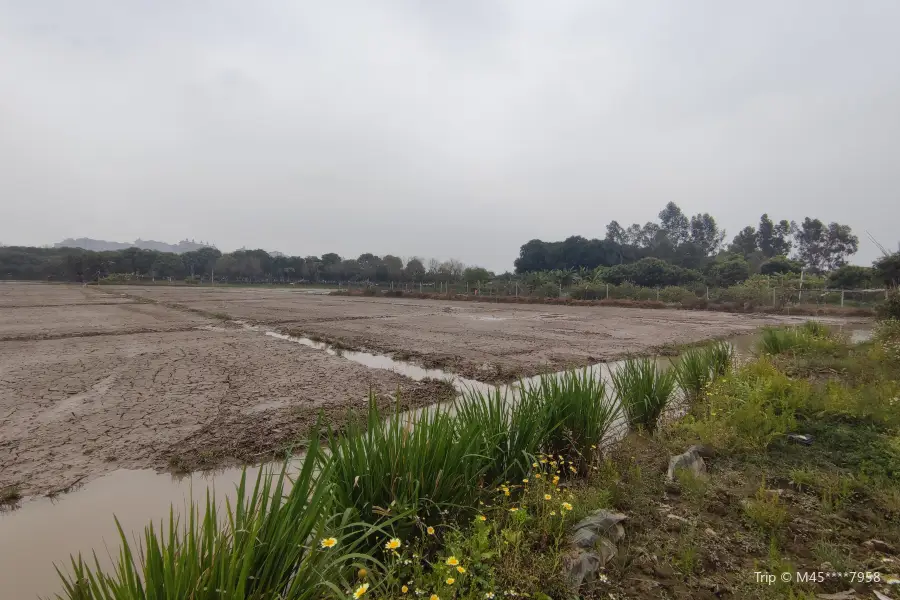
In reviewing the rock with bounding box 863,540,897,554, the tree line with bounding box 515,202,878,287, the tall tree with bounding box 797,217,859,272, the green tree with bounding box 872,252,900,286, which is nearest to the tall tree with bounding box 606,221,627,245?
the tree line with bounding box 515,202,878,287

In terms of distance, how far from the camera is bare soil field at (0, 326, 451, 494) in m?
4.14

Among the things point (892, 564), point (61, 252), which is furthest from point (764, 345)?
point (61, 252)

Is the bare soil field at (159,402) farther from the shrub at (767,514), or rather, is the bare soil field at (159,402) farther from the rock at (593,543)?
the shrub at (767,514)

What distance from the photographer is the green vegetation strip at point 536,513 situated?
5.45 feet

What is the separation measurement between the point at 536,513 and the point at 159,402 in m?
5.86

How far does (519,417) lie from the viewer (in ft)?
11.1

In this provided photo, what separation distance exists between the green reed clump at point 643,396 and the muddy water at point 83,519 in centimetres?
204

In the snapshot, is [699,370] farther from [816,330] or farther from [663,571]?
[816,330]

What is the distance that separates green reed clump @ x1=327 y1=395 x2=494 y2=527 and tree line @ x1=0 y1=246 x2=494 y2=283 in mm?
52402

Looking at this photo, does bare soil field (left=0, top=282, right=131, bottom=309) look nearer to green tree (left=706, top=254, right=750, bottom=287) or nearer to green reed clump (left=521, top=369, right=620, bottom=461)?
green reed clump (left=521, top=369, right=620, bottom=461)

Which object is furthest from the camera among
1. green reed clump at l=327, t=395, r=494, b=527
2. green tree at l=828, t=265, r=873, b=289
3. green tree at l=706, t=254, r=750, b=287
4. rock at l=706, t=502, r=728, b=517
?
green tree at l=706, t=254, r=750, b=287

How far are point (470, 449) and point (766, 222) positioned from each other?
7649cm

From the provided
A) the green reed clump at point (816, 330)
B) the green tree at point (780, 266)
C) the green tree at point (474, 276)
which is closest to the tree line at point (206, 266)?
the green tree at point (474, 276)

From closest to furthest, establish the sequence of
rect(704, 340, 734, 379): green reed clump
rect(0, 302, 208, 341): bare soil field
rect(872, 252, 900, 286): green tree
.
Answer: rect(704, 340, 734, 379): green reed clump
rect(0, 302, 208, 341): bare soil field
rect(872, 252, 900, 286): green tree
